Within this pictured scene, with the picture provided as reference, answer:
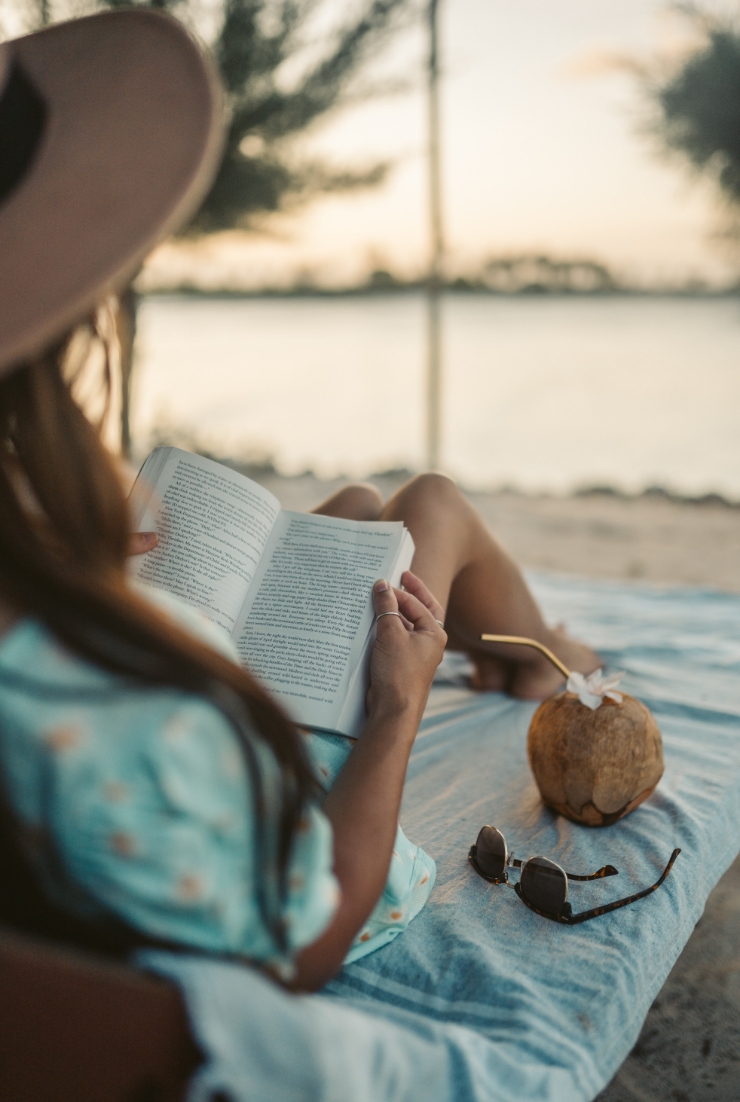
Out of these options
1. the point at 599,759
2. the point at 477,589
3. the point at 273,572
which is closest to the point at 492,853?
the point at 599,759

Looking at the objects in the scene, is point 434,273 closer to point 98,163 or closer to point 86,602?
point 98,163

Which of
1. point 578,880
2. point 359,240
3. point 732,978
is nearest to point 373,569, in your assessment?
point 578,880

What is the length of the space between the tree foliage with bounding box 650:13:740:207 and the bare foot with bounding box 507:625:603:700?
5988mm

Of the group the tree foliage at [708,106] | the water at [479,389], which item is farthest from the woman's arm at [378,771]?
the tree foliage at [708,106]

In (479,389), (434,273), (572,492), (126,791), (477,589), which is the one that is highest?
(126,791)

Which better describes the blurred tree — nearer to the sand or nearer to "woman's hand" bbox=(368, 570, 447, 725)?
the sand

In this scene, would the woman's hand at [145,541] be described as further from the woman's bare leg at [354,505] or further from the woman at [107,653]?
the woman at [107,653]

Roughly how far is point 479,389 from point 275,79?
630 centimetres

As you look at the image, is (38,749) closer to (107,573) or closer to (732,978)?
(107,573)

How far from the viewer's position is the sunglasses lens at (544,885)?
1.16m

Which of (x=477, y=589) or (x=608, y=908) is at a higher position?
(x=477, y=589)

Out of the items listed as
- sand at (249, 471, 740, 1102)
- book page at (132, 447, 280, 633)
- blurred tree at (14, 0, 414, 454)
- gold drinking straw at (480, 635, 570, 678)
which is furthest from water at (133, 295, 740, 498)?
book page at (132, 447, 280, 633)

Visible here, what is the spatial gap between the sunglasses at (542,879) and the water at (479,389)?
14.8 ft

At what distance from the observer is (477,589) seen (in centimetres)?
180
